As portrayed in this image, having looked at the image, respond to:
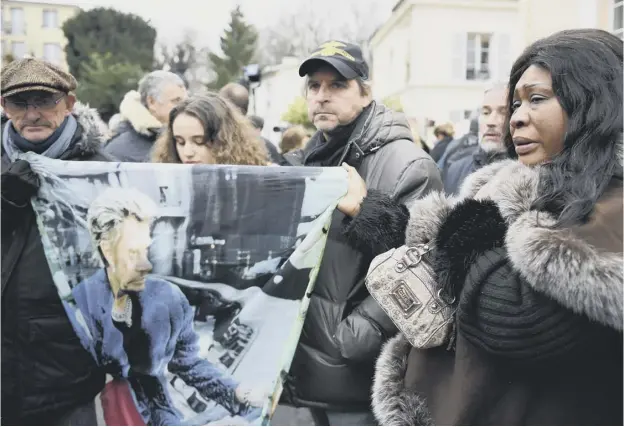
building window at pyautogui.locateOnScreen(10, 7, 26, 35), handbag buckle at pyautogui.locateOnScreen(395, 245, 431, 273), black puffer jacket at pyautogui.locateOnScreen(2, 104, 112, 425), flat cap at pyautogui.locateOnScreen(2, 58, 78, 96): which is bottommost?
black puffer jacket at pyautogui.locateOnScreen(2, 104, 112, 425)

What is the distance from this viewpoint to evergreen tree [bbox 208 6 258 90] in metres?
36.3

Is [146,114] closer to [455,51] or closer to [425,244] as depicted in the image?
[425,244]

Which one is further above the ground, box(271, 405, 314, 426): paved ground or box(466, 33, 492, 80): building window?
box(466, 33, 492, 80): building window

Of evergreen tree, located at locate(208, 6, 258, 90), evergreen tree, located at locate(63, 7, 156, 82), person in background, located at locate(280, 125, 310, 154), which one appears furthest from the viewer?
evergreen tree, located at locate(208, 6, 258, 90)

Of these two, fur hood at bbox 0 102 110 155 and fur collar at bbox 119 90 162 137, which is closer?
fur hood at bbox 0 102 110 155

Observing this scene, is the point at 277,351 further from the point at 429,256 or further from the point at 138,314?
the point at 429,256

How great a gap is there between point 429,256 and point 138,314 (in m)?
1.24

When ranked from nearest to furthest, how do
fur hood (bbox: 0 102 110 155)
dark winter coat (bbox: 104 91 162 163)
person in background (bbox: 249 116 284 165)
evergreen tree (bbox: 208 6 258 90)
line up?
1. fur hood (bbox: 0 102 110 155)
2. dark winter coat (bbox: 104 91 162 163)
3. person in background (bbox: 249 116 284 165)
4. evergreen tree (bbox: 208 6 258 90)

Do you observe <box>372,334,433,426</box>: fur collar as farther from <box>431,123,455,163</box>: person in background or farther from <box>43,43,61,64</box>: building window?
<box>43,43,61,64</box>: building window

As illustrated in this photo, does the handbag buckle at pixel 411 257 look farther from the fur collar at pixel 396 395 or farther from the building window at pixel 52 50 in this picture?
the building window at pixel 52 50

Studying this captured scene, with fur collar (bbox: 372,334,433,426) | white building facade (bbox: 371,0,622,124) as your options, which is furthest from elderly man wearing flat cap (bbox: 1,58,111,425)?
white building facade (bbox: 371,0,622,124)

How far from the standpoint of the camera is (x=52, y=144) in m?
2.64

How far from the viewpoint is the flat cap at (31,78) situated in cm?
264

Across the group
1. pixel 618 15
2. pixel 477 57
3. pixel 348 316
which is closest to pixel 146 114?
pixel 348 316
